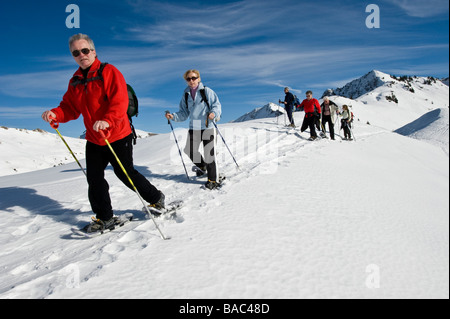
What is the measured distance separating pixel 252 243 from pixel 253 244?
0.02m

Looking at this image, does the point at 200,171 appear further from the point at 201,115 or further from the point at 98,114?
the point at 98,114

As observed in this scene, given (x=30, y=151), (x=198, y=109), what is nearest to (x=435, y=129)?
(x=198, y=109)

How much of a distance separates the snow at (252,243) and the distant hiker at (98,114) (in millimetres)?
458

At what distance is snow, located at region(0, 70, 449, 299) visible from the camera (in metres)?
2.02

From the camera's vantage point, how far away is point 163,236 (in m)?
2.83

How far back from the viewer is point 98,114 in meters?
3.03

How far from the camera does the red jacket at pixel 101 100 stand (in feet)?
9.48

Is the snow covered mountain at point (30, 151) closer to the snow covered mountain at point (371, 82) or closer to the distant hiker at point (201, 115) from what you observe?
the distant hiker at point (201, 115)

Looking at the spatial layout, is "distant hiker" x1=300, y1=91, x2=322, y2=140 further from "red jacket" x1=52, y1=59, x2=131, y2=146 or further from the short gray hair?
the short gray hair

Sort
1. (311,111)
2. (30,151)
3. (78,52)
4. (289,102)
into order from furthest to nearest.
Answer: (30,151)
(289,102)
(311,111)
(78,52)

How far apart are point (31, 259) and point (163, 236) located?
1434 mm

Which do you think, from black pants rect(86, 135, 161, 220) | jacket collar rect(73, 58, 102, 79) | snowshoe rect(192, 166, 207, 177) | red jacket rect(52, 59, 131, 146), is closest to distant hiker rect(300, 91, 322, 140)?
snowshoe rect(192, 166, 207, 177)
